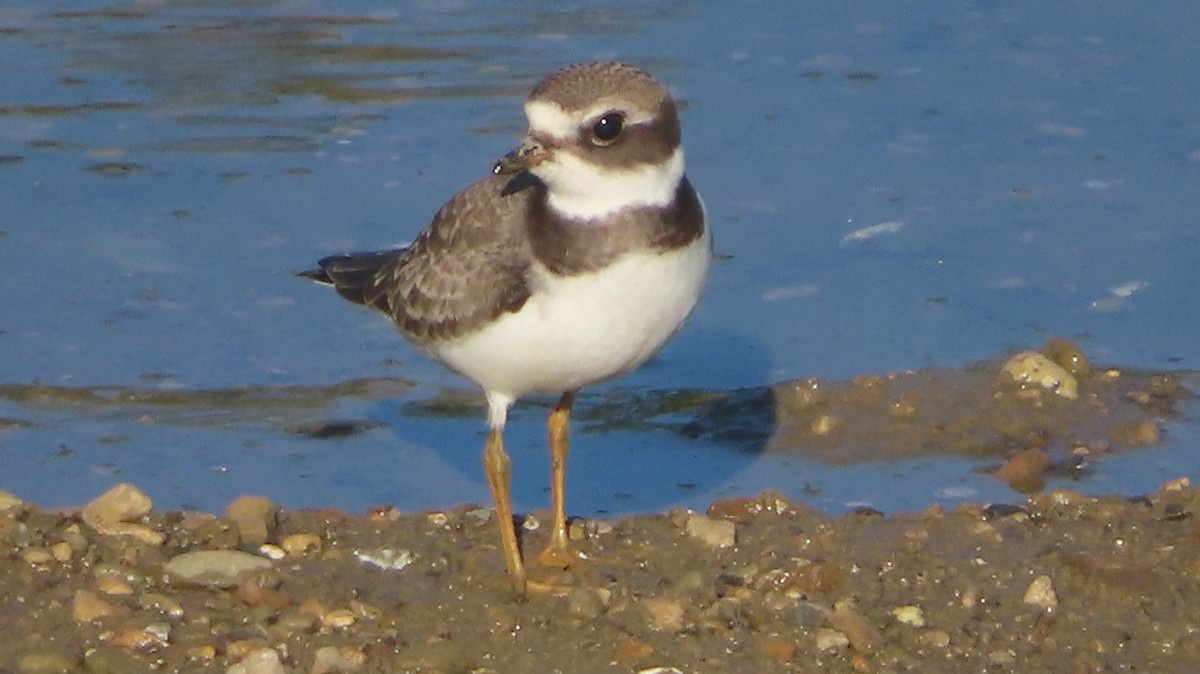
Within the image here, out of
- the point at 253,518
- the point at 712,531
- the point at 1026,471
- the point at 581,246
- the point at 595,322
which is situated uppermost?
the point at 581,246

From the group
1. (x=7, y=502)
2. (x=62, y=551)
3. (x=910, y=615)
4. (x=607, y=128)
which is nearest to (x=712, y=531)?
(x=910, y=615)

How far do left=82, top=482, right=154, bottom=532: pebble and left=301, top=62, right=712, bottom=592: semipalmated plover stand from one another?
98 centimetres

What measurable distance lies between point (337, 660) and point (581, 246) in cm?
119

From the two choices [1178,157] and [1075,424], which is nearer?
[1075,424]

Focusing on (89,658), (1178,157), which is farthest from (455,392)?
(1178,157)

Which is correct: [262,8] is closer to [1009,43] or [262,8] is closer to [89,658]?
[1009,43]

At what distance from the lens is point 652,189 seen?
195 inches

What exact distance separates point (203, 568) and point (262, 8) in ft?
21.0

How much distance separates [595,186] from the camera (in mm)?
4895

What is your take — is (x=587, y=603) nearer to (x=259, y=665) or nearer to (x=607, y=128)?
(x=259, y=665)

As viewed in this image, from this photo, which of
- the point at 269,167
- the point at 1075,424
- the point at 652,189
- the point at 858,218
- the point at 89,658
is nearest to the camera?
the point at 89,658

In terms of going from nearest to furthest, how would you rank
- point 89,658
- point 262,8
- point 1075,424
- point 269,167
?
1. point 89,658
2. point 1075,424
3. point 269,167
4. point 262,8

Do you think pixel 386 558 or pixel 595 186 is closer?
pixel 595 186

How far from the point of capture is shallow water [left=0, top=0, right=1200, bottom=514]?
20.9 ft
